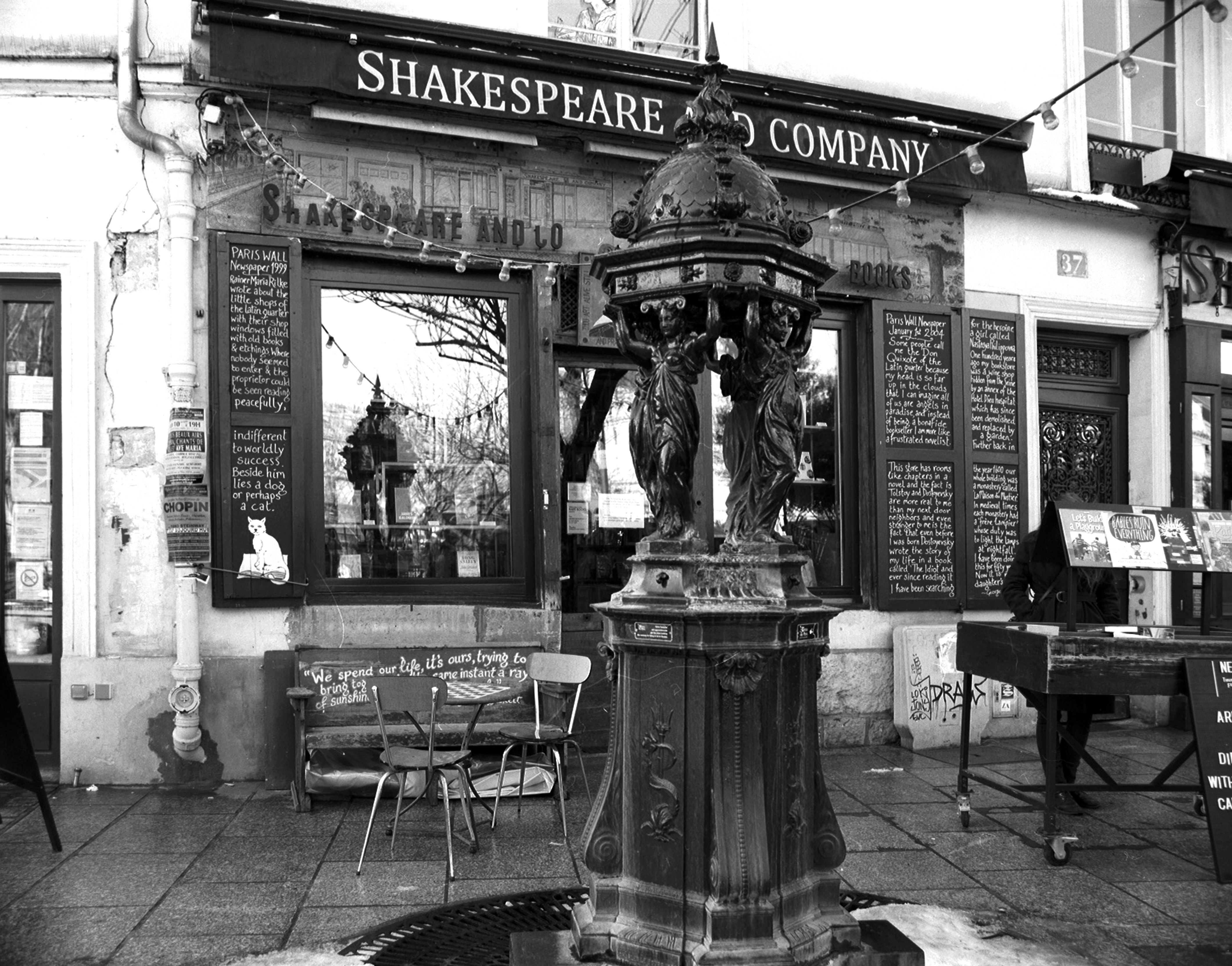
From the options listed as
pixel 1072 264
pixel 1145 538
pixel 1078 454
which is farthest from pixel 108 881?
pixel 1072 264

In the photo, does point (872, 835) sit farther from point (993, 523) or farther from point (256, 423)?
point (256, 423)

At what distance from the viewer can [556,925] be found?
414cm

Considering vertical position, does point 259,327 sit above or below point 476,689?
above

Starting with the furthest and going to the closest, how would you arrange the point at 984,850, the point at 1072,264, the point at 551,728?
the point at 1072,264, the point at 551,728, the point at 984,850

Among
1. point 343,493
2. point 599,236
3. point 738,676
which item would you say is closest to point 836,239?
point 599,236

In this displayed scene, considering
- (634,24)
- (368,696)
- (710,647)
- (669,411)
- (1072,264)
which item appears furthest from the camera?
(1072,264)

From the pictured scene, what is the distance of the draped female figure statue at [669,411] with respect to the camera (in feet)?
12.0

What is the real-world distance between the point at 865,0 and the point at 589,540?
457cm

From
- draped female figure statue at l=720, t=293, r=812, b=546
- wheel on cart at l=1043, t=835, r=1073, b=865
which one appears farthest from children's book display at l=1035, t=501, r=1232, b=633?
draped female figure statue at l=720, t=293, r=812, b=546

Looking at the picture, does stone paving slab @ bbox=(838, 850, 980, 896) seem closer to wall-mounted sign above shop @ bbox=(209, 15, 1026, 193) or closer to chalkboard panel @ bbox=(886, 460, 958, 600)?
chalkboard panel @ bbox=(886, 460, 958, 600)

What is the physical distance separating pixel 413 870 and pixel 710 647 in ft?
7.42

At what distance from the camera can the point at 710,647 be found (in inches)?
138

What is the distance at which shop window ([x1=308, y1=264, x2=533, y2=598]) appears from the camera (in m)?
7.11

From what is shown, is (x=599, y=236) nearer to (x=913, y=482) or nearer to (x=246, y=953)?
(x=913, y=482)
